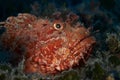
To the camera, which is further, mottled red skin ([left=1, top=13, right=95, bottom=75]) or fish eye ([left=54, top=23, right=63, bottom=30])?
fish eye ([left=54, top=23, right=63, bottom=30])

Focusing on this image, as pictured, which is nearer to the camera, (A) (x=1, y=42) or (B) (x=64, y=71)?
(B) (x=64, y=71)

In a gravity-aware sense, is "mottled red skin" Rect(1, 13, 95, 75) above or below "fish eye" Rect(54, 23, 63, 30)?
below

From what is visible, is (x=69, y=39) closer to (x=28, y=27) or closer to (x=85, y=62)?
(x=85, y=62)

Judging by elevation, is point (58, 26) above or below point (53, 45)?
above

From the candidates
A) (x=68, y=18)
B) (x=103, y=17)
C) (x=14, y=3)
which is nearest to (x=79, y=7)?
(x=103, y=17)

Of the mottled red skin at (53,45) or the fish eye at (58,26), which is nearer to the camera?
the mottled red skin at (53,45)

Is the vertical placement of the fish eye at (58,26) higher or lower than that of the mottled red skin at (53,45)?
higher

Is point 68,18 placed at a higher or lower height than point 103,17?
lower

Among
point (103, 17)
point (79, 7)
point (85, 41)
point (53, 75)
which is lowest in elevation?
point (53, 75)
